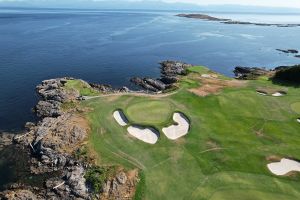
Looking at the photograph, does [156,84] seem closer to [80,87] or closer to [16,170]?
[80,87]

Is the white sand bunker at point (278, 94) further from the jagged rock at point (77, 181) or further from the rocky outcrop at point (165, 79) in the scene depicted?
the jagged rock at point (77, 181)

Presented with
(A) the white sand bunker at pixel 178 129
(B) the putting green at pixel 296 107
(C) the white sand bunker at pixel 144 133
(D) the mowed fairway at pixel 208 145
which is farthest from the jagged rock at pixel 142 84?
(B) the putting green at pixel 296 107

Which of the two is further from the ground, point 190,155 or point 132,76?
point 190,155

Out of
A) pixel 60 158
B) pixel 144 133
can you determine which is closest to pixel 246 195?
pixel 144 133

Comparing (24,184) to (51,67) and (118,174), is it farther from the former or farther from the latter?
(51,67)

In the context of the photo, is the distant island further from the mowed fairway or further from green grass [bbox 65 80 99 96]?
green grass [bbox 65 80 99 96]

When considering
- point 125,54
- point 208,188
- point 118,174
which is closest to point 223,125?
point 208,188
